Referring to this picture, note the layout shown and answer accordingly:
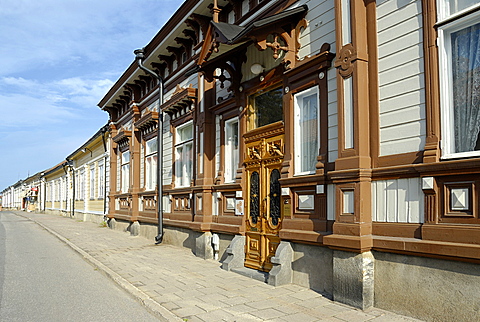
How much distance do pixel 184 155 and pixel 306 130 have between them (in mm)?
6185

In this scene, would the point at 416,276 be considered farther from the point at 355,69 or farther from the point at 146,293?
the point at 146,293

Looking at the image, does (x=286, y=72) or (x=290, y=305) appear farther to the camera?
(x=286, y=72)

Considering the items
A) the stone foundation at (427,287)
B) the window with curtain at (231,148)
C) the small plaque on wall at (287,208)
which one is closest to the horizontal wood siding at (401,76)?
A: the stone foundation at (427,287)

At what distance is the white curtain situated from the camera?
5.05 metres

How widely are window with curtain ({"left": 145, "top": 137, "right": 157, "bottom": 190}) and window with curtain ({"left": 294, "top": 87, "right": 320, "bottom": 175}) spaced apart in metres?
8.88

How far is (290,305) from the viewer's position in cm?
628

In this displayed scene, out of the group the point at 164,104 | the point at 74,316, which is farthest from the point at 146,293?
the point at 164,104

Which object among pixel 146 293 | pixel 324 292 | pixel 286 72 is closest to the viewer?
pixel 324 292

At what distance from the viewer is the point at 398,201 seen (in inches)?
227

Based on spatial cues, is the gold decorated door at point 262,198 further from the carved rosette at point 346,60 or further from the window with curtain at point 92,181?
the window with curtain at point 92,181

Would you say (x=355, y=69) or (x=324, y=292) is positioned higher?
(x=355, y=69)

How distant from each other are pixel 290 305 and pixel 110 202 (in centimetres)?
1645

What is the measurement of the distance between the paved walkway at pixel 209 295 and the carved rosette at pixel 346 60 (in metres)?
3.36

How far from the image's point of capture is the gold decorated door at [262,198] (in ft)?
27.6
